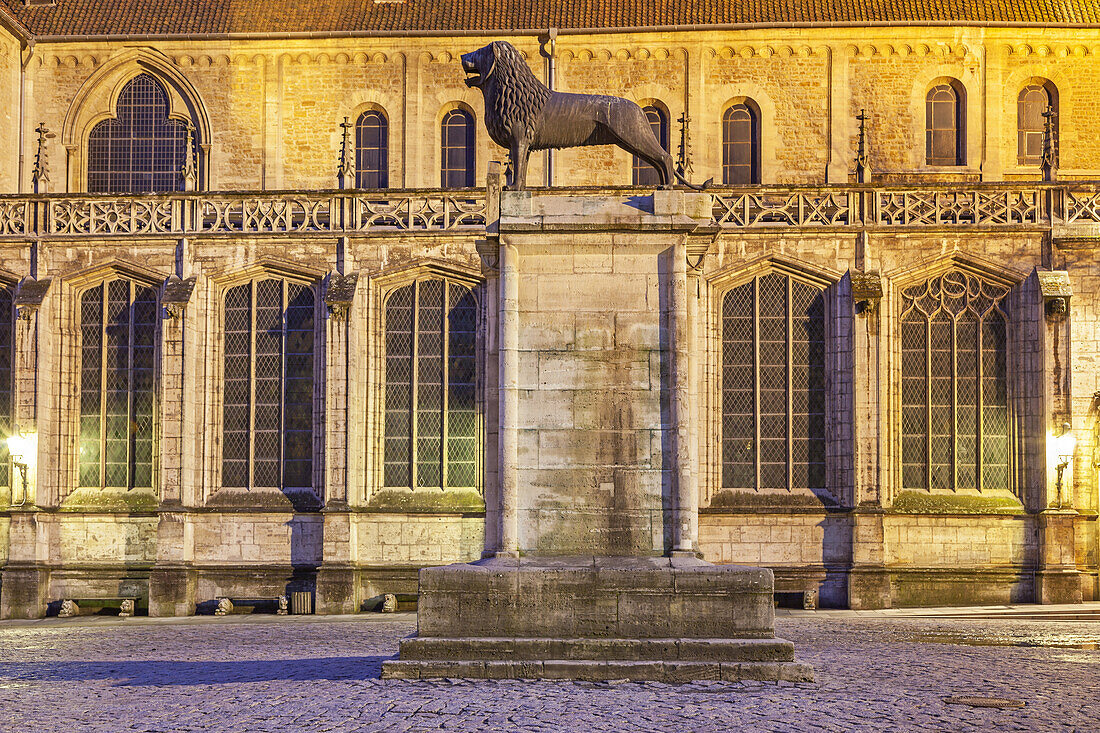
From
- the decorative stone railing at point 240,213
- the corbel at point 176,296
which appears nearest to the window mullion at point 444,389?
the decorative stone railing at point 240,213

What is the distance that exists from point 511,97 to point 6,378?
55.3 ft

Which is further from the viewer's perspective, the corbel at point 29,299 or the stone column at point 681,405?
the corbel at point 29,299

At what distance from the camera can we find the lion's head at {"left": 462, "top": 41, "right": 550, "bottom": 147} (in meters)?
13.5

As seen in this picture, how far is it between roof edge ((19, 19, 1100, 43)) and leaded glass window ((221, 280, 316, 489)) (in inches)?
341

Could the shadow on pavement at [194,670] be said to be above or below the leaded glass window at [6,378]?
below

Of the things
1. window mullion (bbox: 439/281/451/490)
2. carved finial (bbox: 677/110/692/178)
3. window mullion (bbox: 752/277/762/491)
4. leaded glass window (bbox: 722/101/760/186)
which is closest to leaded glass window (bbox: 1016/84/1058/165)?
leaded glass window (bbox: 722/101/760/186)

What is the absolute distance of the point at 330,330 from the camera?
25.4m

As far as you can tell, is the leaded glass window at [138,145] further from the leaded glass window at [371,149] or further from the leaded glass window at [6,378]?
the leaded glass window at [6,378]

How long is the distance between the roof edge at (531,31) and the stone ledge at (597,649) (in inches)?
865

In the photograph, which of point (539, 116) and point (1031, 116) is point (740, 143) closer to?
point (1031, 116)

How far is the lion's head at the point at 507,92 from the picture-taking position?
13.5 meters

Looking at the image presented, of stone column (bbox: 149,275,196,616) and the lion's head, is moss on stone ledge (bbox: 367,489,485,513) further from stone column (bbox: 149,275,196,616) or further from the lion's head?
the lion's head

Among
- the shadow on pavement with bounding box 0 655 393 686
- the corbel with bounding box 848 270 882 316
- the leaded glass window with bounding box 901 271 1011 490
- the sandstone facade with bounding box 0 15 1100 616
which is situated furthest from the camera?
the leaded glass window with bounding box 901 271 1011 490

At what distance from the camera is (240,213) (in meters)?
26.6
